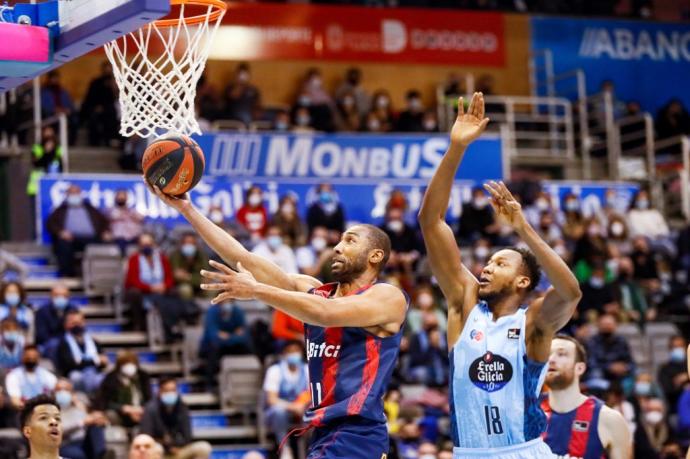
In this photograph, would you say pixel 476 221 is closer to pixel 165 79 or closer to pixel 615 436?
pixel 615 436

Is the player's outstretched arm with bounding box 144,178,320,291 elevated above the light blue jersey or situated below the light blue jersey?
above

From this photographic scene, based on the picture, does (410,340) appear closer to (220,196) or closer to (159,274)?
(159,274)

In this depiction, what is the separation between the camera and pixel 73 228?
1812cm

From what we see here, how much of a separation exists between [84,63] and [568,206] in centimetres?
868

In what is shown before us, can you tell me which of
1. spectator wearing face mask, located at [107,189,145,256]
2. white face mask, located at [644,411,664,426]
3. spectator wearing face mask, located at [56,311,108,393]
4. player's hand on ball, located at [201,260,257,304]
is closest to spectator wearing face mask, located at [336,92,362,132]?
spectator wearing face mask, located at [107,189,145,256]

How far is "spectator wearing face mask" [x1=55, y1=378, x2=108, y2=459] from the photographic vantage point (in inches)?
530

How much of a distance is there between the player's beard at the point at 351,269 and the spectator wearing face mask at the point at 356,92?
54.9ft

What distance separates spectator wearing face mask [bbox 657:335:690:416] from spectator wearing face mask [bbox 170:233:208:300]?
616cm

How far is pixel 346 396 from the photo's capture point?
272 inches

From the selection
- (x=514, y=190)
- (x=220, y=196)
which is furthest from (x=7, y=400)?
(x=514, y=190)

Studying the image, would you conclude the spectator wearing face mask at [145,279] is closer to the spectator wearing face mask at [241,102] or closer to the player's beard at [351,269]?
the spectator wearing face mask at [241,102]

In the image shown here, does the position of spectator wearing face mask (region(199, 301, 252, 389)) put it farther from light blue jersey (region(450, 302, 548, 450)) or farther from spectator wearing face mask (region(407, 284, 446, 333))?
light blue jersey (region(450, 302, 548, 450))

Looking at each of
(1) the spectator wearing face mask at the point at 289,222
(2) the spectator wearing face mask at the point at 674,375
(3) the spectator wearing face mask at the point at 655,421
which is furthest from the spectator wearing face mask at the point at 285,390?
(2) the spectator wearing face mask at the point at 674,375

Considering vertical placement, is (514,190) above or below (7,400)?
above
